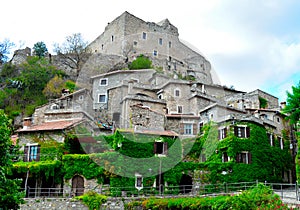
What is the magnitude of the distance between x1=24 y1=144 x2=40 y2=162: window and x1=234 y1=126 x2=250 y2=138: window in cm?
1791

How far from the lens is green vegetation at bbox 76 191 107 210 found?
2685 centimetres

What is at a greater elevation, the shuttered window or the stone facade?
the stone facade

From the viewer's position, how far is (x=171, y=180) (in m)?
A: 30.9

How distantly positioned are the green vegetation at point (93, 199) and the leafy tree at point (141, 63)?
3249 centimetres

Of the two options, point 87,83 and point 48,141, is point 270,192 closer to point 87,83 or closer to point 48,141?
point 48,141

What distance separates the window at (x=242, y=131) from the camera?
33.2m

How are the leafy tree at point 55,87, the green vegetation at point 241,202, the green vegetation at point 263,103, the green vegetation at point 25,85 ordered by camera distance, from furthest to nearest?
the leafy tree at point 55,87
the green vegetation at point 25,85
the green vegetation at point 263,103
the green vegetation at point 241,202

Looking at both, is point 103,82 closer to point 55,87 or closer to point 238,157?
point 55,87

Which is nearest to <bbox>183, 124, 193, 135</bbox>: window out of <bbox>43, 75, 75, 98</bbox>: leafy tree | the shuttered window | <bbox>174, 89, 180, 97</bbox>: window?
<bbox>174, 89, 180, 97</bbox>: window

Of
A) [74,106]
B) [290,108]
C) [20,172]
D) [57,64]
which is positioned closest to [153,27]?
[57,64]

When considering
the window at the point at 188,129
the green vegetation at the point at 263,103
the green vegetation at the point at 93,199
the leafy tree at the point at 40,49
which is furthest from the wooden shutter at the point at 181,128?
the leafy tree at the point at 40,49

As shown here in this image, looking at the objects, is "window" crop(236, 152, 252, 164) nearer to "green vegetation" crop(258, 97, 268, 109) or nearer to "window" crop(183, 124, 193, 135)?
"window" crop(183, 124, 193, 135)

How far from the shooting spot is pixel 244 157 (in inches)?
1283

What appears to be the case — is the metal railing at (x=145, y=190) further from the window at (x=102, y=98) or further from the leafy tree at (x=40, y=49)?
the leafy tree at (x=40, y=49)
